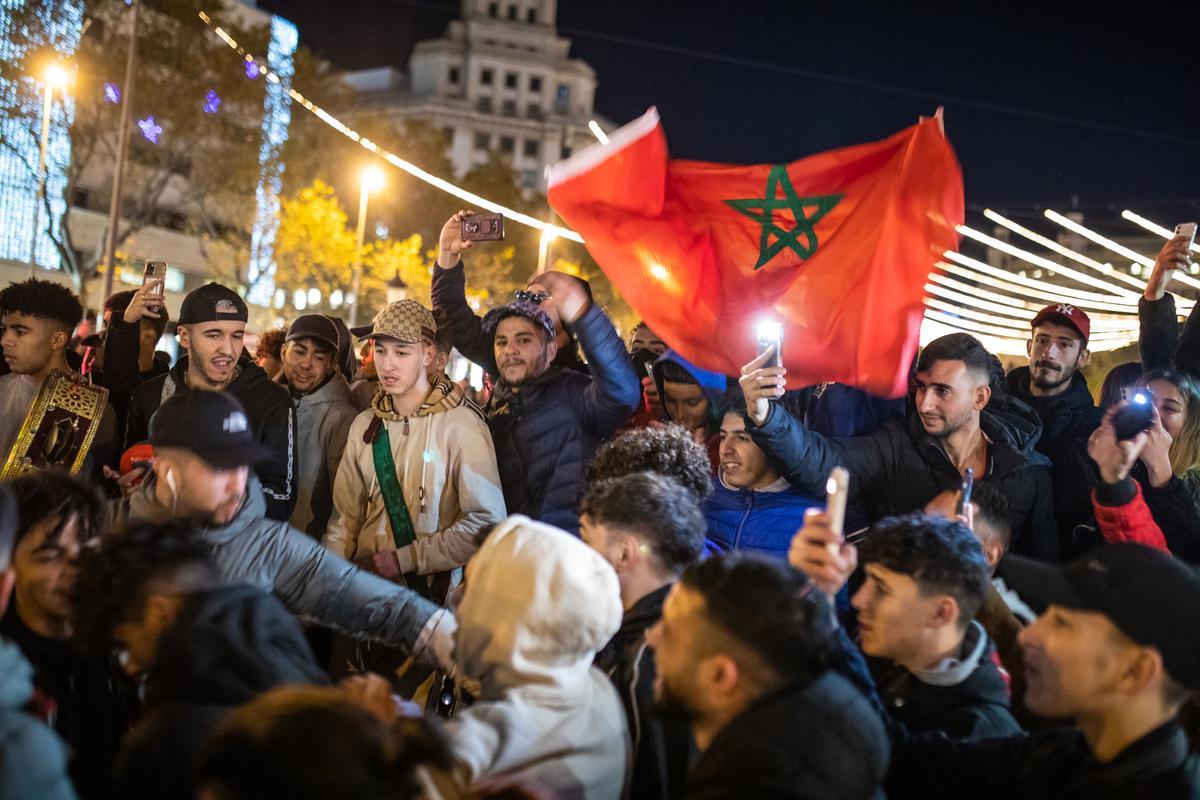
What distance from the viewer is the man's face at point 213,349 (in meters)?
5.46

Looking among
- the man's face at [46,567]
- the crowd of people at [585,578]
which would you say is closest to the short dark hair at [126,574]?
the crowd of people at [585,578]

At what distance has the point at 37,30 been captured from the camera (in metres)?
25.4

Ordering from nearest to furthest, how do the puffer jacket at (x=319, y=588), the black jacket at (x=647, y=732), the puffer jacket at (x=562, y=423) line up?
1. the black jacket at (x=647, y=732)
2. the puffer jacket at (x=319, y=588)
3. the puffer jacket at (x=562, y=423)

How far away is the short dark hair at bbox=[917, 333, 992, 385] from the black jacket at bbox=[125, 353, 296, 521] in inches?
126

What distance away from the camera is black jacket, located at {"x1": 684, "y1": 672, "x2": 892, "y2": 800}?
232 cm

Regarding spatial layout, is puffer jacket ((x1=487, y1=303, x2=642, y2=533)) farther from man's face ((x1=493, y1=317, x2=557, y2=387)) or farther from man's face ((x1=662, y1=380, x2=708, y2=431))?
man's face ((x1=662, y1=380, x2=708, y2=431))

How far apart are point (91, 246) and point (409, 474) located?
130 feet

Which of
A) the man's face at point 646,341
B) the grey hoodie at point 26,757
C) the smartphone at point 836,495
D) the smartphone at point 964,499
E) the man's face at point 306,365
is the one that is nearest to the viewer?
the grey hoodie at point 26,757

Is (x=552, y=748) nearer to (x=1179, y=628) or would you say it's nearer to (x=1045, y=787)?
(x=1045, y=787)

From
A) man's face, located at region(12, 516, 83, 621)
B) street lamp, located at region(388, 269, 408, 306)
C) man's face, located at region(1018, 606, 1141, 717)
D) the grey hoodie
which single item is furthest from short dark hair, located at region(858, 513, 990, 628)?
street lamp, located at region(388, 269, 408, 306)

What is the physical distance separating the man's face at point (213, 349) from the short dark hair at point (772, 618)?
364cm

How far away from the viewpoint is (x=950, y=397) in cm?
499

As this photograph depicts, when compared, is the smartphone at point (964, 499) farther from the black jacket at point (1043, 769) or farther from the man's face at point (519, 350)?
the man's face at point (519, 350)

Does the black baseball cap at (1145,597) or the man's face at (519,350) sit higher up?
the man's face at (519,350)
